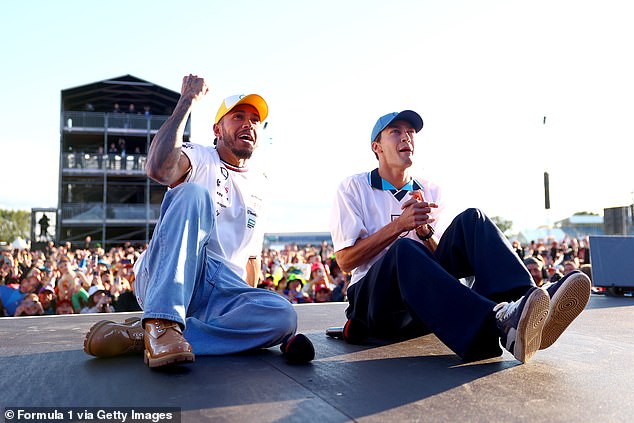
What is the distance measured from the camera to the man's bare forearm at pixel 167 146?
1983 mm

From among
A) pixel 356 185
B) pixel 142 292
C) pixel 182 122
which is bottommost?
pixel 142 292

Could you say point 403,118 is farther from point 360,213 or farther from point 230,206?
point 230,206

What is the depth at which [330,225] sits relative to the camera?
8.48 ft

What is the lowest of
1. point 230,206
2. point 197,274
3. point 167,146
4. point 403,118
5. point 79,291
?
point 79,291

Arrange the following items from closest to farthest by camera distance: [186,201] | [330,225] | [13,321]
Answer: [186,201] → [330,225] → [13,321]

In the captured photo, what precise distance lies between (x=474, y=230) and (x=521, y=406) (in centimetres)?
84

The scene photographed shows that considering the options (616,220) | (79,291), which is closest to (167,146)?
(79,291)

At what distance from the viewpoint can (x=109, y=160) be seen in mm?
27516

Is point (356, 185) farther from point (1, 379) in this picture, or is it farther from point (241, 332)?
point (1, 379)

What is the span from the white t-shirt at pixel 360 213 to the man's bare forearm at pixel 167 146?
0.80 metres

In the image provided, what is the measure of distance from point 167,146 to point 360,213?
0.96 m

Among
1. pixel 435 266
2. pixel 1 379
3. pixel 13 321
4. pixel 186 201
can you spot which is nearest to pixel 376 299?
pixel 435 266

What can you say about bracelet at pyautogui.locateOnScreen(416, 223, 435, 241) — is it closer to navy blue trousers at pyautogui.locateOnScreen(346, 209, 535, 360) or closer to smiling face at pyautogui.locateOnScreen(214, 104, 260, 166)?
navy blue trousers at pyautogui.locateOnScreen(346, 209, 535, 360)

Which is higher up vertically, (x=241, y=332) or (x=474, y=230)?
(x=474, y=230)
